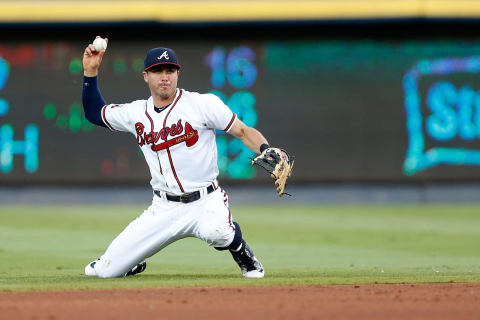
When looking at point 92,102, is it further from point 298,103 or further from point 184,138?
point 298,103

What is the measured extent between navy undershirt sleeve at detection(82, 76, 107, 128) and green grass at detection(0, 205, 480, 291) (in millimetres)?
1206

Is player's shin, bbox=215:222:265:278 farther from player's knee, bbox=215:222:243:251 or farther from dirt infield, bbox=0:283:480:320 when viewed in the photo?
dirt infield, bbox=0:283:480:320

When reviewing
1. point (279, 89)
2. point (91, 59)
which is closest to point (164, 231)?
point (91, 59)

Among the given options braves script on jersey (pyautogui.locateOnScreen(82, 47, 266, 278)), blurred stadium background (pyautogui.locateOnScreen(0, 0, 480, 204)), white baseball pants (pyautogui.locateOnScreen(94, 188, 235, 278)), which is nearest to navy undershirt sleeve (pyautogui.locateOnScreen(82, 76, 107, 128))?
braves script on jersey (pyautogui.locateOnScreen(82, 47, 266, 278))

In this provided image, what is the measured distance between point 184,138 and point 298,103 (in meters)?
10.9

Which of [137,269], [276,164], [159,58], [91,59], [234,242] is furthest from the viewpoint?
[91,59]

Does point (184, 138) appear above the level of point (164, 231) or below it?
above

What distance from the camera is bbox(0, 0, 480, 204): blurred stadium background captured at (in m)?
17.8

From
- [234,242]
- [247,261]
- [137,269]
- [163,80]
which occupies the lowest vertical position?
[137,269]

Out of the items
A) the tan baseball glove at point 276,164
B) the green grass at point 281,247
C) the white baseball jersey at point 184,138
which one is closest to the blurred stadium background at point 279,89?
the green grass at point 281,247

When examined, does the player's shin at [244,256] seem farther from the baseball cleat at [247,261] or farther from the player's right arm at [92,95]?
the player's right arm at [92,95]

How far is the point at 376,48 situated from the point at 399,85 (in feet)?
2.53

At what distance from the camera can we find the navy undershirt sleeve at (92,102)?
7930 mm

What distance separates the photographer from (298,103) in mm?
18281
